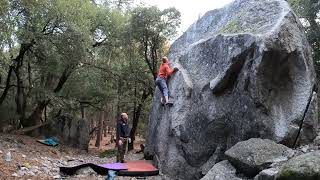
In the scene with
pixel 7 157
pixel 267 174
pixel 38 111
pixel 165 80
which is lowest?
pixel 7 157

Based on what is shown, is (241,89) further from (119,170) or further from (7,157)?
(7,157)

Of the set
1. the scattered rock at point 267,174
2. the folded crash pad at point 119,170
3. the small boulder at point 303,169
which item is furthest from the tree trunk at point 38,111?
the small boulder at point 303,169

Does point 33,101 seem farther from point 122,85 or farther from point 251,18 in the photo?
point 251,18

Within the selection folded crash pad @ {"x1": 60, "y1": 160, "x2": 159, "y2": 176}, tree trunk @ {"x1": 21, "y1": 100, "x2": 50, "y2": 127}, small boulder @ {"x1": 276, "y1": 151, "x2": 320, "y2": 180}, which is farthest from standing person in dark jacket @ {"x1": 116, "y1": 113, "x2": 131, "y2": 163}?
tree trunk @ {"x1": 21, "y1": 100, "x2": 50, "y2": 127}

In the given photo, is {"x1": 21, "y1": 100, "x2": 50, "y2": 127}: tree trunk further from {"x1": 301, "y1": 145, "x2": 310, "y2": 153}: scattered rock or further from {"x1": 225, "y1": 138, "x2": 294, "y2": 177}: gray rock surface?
{"x1": 301, "y1": 145, "x2": 310, "y2": 153}: scattered rock

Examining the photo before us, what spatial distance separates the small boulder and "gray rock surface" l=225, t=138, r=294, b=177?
4.56 feet

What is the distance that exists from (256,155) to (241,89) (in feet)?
7.16

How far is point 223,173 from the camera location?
8.74 meters

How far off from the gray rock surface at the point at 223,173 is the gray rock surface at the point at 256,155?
0.51 ft

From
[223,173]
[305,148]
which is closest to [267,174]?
[223,173]

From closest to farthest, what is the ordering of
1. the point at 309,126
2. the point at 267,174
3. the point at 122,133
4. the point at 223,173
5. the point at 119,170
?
the point at 267,174
the point at 223,173
the point at 309,126
the point at 119,170
the point at 122,133

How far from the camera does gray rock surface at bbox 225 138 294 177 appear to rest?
8.14 m

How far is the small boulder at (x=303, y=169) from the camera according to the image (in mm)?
6234

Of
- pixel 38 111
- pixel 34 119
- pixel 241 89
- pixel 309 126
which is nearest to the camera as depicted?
pixel 309 126
